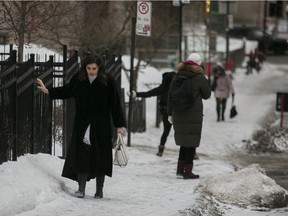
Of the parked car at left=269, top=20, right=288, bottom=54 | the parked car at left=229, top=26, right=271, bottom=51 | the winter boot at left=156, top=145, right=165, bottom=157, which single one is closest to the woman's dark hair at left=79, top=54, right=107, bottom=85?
the winter boot at left=156, top=145, right=165, bottom=157

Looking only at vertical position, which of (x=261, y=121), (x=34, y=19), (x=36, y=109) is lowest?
(x=261, y=121)

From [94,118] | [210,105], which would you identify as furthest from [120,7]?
[94,118]

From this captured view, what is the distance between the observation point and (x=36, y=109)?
987cm

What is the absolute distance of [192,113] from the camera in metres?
11.1

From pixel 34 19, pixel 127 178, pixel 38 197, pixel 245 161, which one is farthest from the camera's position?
pixel 245 161

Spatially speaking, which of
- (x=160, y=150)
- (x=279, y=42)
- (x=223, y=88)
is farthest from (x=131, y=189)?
(x=279, y=42)

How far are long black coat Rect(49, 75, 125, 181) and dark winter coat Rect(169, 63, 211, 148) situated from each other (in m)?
2.27

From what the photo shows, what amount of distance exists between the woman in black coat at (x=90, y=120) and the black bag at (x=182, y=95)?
2.17m

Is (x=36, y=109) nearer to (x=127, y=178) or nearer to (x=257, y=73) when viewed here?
(x=127, y=178)

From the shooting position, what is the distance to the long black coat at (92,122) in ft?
29.1

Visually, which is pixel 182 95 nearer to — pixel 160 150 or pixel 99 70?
pixel 99 70

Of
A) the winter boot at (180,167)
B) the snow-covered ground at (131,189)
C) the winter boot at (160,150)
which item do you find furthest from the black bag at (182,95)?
the winter boot at (160,150)

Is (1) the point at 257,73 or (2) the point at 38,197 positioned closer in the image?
(2) the point at 38,197

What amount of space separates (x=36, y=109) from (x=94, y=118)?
125 cm
